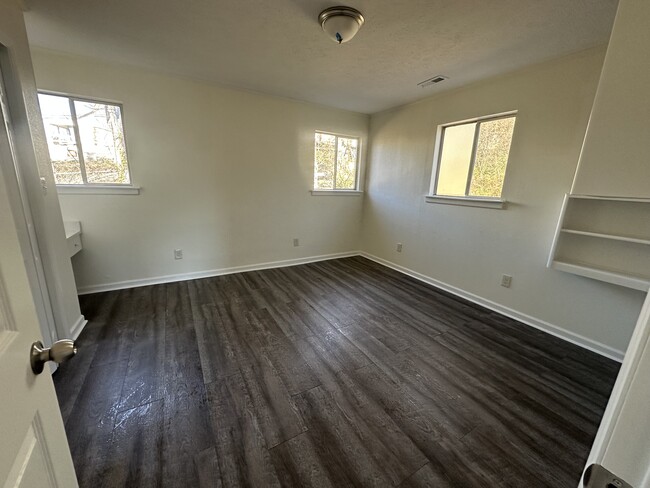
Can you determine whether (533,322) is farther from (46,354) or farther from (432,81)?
(46,354)

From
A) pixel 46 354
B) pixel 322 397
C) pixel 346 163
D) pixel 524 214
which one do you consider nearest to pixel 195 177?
pixel 346 163

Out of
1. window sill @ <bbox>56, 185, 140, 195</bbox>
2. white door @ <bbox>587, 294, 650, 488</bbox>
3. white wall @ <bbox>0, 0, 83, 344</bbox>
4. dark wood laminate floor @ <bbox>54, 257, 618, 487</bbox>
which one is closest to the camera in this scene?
white door @ <bbox>587, 294, 650, 488</bbox>

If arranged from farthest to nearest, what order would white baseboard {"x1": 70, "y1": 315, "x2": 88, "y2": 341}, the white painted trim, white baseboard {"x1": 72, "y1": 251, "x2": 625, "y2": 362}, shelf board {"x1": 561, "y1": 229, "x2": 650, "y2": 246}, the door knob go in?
the white painted trim → white baseboard {"x1": 72, "y1": 251, "x2": 625, "y2": 362} → white baseboard {"x1": 70, "y1": 315, "x2": 88, "y2": 341} → shelf board {"x1": 561, "y1": 229, "x2": 650, "y2": 246} → the door knob

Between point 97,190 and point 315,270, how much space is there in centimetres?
277

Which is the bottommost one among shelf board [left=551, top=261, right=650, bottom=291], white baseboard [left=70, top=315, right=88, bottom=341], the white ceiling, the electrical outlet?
white baseboard [left=70, top=315, right=88, bottom=341]

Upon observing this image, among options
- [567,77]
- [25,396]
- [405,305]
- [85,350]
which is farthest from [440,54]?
[85,350]

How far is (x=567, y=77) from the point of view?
222 cm

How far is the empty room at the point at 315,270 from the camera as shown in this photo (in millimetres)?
1284

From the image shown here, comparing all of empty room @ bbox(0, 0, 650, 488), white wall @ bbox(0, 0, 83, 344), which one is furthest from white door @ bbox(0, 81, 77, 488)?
white wall @ bbox(0, 0, 83, 344)

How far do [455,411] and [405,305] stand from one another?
138 centimetres

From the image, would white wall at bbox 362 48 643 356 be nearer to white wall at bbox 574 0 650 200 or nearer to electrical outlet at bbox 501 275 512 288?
electrical outlet at bbox 501 275 512 288

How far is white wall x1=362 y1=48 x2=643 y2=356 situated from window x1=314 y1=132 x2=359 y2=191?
882 mm

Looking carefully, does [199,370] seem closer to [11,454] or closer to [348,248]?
[11,454]

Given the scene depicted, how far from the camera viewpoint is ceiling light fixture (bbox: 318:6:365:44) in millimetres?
1730
